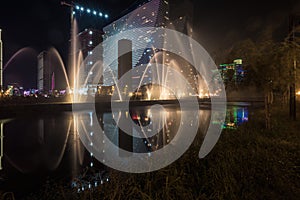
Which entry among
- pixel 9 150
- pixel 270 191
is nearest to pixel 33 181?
pixel 9 150

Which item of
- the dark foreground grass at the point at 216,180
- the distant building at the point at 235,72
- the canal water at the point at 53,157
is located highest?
the distant building at the point at 235,72

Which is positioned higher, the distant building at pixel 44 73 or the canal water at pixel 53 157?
the distant building at pixel 44 73

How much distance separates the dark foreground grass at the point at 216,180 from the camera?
3020 mm

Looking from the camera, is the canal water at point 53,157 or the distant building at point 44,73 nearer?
the canal water at point 53,157

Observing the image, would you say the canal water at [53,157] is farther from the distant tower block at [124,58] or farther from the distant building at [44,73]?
the distant building at [44,73]

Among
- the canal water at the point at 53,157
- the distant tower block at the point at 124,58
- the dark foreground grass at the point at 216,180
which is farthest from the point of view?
the distant tower block at the point at 124,58

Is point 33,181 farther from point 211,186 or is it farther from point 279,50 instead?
point 279,50

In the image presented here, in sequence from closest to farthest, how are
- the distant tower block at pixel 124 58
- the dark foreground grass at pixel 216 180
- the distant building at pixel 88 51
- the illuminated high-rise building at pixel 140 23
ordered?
1. the dark foreground grass at pixel 216 180
2. the distant tower block at pixel 124 58
3. the distant building at pixel 88 51
4. the illuminated high-rise building at pixel 140 23

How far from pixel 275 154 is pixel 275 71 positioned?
3.44 m

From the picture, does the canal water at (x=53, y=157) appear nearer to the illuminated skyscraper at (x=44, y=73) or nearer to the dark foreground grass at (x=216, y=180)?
the dark foreground grass at (x=216, y=180)

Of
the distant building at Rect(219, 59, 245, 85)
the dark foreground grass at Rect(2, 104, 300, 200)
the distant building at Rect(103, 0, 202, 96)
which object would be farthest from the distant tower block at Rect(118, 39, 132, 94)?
the dark foreground grass at Rect(2, 104, 300, 200)

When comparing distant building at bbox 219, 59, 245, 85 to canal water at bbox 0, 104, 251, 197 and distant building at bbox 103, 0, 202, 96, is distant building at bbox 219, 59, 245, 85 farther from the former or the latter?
distant building at bbox 103, 0, 202, 96

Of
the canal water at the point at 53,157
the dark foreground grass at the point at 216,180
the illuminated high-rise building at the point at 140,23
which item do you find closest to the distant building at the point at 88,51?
the illuminated high-rise building at the point at 140,23

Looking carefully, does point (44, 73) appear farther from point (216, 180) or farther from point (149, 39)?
point (216, 180)
